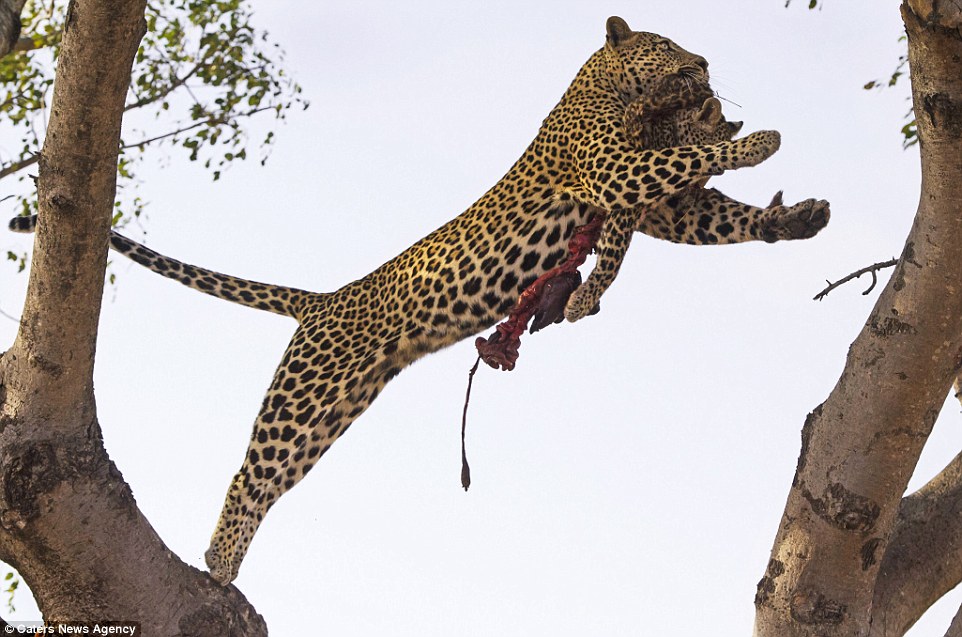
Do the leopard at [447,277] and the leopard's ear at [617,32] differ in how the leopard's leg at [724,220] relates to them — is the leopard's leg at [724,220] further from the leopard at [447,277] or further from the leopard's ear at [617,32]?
the leopard's ear at [617,32]

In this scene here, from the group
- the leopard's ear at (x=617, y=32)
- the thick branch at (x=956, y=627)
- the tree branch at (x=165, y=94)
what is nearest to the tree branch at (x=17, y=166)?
the tree branch at (x=165, y=94)

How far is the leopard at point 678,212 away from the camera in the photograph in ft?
23.0

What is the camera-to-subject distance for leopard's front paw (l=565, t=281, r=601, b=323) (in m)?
6.91

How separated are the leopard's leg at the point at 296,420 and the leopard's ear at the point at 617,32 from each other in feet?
8.17

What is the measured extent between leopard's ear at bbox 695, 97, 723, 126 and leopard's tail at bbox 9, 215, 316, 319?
8.69ft

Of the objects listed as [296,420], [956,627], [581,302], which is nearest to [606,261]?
[581,302]

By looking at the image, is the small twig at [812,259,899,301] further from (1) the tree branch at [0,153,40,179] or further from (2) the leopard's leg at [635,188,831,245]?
(1) the tree branch at [0,153,40,179]

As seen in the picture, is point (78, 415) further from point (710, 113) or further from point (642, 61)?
point (642, 61)

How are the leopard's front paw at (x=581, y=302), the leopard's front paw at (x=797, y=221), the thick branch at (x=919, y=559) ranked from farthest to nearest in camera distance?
the leopard's front paw at (x=581, y=302) < the leopard's front paw at (x=797, y=221) < the thick branch at (x=919, y=559)

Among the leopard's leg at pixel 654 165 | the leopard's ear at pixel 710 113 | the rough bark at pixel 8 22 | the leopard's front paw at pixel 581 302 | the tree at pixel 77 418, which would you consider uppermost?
the rough bark at pixel 8 22

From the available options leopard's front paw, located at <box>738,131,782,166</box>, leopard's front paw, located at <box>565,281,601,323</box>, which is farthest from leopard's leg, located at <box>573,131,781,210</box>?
leopard's front paw, located at <box>565,281,601,323</box>

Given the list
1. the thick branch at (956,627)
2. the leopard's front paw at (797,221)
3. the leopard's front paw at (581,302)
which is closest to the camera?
the thick branch at (956,627)

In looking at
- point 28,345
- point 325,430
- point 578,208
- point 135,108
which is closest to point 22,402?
point 28,345

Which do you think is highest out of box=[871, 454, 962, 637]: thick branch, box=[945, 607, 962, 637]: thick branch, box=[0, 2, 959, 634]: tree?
box=[0, 2, 959, 634]: tree
